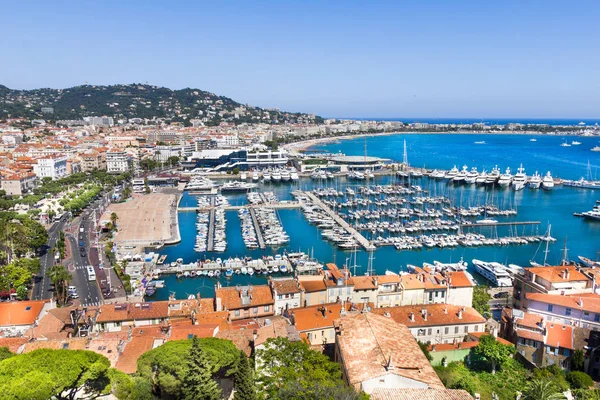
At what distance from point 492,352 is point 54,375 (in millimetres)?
17001

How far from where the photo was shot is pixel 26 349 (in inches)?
706

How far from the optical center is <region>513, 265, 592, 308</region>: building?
25.9 m

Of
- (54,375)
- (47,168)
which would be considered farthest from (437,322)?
(47,168)

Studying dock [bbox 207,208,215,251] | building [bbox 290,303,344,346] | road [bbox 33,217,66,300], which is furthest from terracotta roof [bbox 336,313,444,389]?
dock [bbox 207,208,215,251]

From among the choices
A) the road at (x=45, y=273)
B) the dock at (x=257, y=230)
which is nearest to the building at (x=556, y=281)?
the dock at (x=257, y=230)

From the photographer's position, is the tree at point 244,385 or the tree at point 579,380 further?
the tree at point 579,380

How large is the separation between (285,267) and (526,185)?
5971 centimetres

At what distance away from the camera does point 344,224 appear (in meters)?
49.9

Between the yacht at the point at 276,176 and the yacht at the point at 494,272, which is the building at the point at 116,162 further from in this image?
the yacht at the point at 494,272

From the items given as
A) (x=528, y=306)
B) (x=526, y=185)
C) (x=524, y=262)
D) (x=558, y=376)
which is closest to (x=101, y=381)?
(x=558, y=376)

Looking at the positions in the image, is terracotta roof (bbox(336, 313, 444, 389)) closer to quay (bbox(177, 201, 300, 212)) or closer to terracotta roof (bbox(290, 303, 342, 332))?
terracotta roof (bbox(290, 303, 342, 332))

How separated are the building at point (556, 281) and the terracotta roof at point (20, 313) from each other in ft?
93.1

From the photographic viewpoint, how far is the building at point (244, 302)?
2453 centimetres

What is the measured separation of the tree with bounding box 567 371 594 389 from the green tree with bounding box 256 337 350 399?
430 inches
